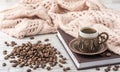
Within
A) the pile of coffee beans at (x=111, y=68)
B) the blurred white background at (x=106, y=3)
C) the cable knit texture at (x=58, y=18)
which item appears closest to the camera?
the pile of coffee beans at (x=111, y=68)

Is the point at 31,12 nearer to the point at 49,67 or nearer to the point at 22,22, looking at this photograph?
the point at 22,22

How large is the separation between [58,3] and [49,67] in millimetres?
483

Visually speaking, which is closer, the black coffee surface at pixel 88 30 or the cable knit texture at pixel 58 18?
the black coffee surface at pixel 88 30

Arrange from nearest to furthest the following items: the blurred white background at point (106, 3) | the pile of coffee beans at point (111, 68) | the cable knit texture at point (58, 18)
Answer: the pile of coffee beans at point (111, 68) → the cable knit texture at point (58, 18) → the blurred white background at point (106, 3)

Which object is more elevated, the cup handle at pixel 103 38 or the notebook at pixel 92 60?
the cup handle at pixel 103 38

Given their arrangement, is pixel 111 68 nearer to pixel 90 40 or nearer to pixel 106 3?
pixel 90 40

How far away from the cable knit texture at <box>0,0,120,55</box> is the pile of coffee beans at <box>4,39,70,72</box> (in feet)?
0.35

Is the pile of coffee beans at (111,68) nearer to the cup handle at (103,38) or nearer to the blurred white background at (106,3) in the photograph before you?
the cup handle at (103,38)

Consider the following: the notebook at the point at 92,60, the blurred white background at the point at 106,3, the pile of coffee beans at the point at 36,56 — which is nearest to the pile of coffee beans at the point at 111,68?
the notebook at the point at 92,60

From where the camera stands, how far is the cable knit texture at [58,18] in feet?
4.00

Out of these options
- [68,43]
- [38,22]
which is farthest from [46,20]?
[68,43]

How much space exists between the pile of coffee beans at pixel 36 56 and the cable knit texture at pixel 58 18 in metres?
0.11

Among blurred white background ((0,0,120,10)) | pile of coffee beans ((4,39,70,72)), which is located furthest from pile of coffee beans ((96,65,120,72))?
blurred white background ((0,0,120,10))

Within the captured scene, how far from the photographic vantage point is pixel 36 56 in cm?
109
